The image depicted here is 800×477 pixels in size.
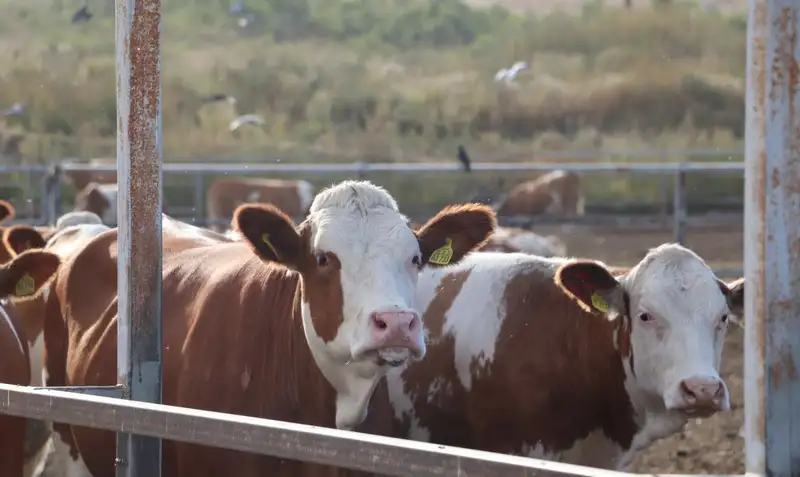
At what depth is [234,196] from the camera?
21.3 meters

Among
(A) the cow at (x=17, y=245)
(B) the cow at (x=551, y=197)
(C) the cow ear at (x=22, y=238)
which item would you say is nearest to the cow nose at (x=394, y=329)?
(A) the cow at (x=17, y=245)

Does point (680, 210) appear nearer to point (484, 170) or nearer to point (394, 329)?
point (484, 170)

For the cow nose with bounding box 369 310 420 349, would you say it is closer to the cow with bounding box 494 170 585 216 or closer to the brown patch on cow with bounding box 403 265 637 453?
the brown patch on cow with bounding box 403 265 637 453

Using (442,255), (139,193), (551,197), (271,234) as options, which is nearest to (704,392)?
(442,255)

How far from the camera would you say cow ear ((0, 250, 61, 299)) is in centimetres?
476

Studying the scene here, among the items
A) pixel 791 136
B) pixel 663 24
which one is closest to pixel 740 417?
pixel 791 136

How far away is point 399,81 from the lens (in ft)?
102

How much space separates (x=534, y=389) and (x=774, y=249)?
8.79ft

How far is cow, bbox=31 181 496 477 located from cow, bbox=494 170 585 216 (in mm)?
14876

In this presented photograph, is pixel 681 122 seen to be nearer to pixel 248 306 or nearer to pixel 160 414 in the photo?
pixel 248 306

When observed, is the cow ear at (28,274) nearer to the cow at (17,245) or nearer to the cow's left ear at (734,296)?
the cow at (17,245)

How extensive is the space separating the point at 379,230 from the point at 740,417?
394 cm

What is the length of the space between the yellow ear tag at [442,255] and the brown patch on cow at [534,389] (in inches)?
23.1

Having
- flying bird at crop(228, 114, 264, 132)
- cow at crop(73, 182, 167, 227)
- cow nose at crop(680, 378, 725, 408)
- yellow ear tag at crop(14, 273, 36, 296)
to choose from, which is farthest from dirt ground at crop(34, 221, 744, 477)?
flying bird at crop(228, 114, 264, 132)
